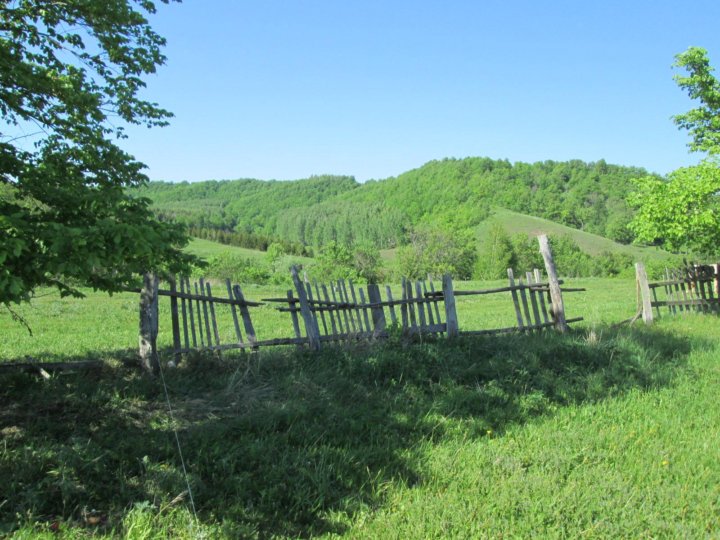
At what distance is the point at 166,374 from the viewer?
6402 mm

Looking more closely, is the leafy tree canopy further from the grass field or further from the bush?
the bush

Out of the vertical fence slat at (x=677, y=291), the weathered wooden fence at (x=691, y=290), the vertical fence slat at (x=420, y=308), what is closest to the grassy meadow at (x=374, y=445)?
the vertical fence slat at (x=420, y=308)

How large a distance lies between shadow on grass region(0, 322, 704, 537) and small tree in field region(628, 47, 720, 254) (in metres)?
5.53

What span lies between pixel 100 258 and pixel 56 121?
2336mm

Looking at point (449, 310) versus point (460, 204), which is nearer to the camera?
point (449, 310)

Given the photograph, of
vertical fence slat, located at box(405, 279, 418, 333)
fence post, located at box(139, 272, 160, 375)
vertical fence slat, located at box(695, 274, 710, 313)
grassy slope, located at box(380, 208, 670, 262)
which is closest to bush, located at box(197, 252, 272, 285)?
vertical fence slat, located at box(695, 274, 710, 313)

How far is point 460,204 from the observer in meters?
136

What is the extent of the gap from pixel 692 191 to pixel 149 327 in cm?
1264

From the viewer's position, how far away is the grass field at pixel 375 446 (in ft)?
11.9

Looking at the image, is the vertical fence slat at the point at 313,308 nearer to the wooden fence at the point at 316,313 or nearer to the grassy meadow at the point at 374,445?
the wooden fence at the point at 316,313

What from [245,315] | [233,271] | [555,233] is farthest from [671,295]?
[555,233]

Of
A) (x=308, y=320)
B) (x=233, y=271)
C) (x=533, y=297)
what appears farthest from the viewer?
(x=233, y=271)

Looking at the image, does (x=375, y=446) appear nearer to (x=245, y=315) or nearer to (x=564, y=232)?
(x=245, y=315)

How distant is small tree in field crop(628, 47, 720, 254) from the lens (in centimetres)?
1219
